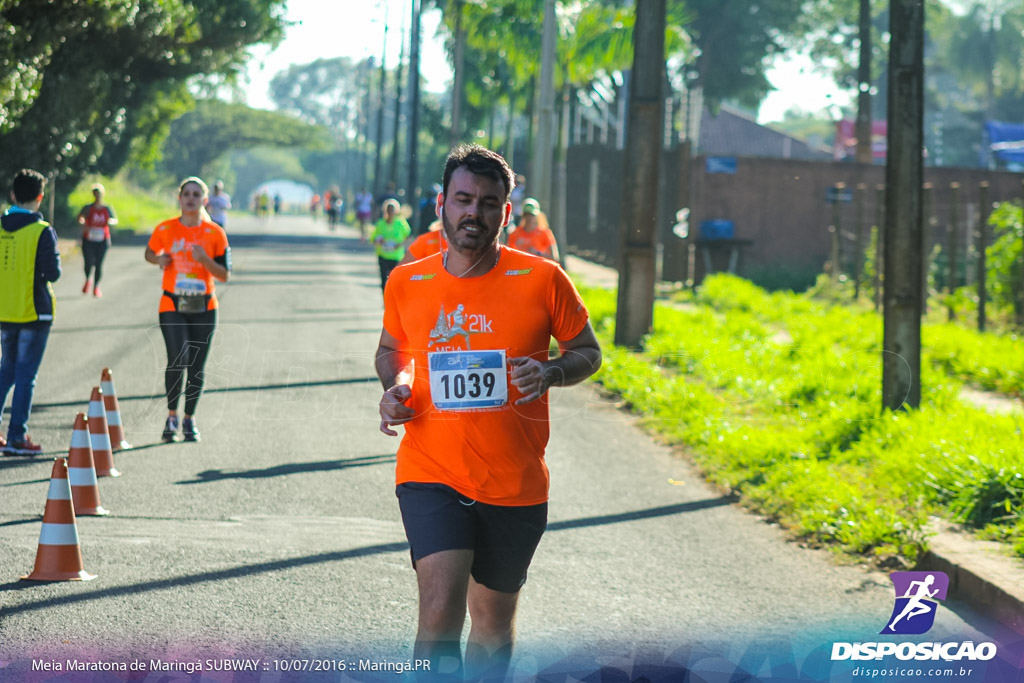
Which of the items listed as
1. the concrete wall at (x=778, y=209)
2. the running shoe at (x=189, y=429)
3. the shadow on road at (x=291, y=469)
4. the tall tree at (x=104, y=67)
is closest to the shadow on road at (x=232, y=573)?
the shadow on road at (x=291, y=469)

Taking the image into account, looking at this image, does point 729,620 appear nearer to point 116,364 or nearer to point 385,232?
point 116,364

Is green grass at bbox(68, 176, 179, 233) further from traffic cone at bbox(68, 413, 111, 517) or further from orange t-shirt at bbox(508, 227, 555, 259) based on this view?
traffic cone at bbox(68, 413, 111, 517)

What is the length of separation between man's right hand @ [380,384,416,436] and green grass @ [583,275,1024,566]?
4056mm

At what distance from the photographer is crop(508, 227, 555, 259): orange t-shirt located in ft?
51.0

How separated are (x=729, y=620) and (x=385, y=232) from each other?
11438 millimetres

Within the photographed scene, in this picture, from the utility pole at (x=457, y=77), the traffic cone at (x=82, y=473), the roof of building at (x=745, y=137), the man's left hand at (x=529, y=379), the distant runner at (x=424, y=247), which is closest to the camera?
the man's left hand at (x=529, y=379)

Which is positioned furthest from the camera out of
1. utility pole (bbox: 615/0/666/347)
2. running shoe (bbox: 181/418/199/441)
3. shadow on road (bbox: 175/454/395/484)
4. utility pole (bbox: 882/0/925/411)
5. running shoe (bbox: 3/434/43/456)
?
utility pole (bbox: 615/0/666/347)

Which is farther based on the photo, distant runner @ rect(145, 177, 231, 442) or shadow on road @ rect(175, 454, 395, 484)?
distant runner @ rect(145, 177, 231, 442)

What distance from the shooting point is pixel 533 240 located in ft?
51.2

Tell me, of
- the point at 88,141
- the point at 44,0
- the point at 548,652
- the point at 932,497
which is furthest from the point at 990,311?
the point at 88,141

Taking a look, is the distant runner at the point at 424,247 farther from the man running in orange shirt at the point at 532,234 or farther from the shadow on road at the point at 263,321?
Result: the shadow on road at the point at 263,321

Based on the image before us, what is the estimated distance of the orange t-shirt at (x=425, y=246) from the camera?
1052cm

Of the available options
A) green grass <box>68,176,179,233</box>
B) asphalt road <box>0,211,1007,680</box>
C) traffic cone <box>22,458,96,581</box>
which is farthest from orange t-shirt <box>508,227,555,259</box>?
green grass <box>68,176,179,233</box>

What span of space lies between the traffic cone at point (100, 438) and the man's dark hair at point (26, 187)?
1.59 metres
